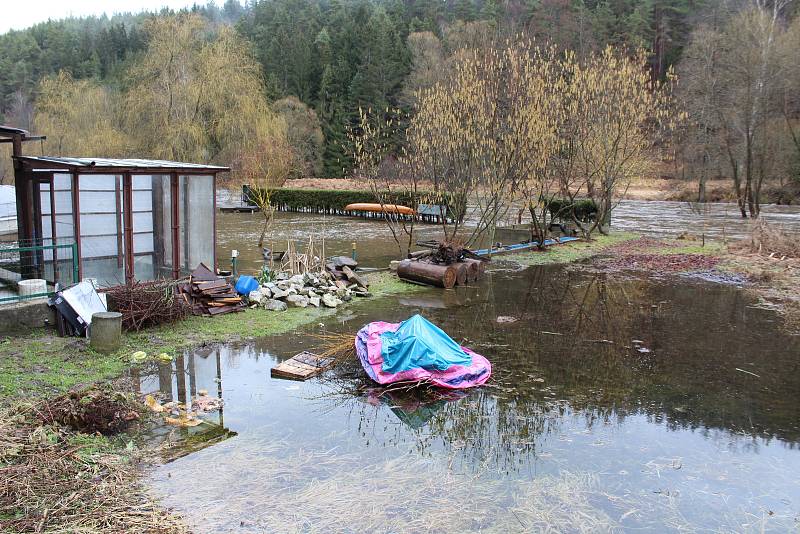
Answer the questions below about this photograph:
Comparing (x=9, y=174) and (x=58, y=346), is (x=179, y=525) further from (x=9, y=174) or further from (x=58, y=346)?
(x=9, y=174)

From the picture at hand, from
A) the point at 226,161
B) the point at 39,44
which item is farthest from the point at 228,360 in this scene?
the point at 39,44

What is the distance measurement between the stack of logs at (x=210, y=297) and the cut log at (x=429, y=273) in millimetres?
4497

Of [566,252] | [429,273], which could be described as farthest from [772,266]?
[429,273]

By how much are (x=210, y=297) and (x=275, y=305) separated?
3.94 feet

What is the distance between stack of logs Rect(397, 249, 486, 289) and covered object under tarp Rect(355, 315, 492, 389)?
590 cm

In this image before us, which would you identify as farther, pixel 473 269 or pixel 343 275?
pixel 473 269

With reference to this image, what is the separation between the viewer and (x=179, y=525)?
4770 millimetres

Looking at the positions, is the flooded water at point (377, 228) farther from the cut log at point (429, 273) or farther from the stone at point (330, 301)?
the stone at point (330, 301)

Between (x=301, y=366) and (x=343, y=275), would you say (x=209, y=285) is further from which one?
(x=301, y=366)

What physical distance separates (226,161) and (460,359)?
28137 millimetres

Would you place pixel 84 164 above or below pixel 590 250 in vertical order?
above

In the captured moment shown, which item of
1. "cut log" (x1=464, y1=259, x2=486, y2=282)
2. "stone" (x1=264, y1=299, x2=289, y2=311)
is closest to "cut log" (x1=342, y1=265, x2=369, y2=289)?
"stone" (x1=264, y1=299, x2=289, y2=311)

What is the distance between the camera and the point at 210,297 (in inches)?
442

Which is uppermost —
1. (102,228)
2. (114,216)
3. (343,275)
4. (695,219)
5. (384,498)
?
(114,216)
